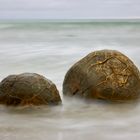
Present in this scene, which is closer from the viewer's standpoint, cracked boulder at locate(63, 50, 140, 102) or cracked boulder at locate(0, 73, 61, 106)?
cracked boulder at locate(0, 73, 61, 106)

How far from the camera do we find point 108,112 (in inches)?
179

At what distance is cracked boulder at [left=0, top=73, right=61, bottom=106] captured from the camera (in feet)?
14.8

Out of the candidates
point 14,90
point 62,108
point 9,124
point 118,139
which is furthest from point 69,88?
point 118,139

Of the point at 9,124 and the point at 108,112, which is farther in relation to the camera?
the point at 108,112

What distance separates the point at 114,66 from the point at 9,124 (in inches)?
55.7

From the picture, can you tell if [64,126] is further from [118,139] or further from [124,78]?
[124,78]

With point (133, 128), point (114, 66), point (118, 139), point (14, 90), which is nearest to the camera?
point (118, 139)

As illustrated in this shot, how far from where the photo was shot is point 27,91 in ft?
14.8

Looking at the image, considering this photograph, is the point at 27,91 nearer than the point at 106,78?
Yes

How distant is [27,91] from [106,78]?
0.89 meters

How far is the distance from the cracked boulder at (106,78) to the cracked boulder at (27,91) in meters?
0.37

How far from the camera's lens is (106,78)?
188 inches

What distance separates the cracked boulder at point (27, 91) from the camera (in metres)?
4.51

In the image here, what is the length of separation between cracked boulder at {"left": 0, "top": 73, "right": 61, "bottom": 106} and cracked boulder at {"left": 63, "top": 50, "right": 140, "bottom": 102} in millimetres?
372
